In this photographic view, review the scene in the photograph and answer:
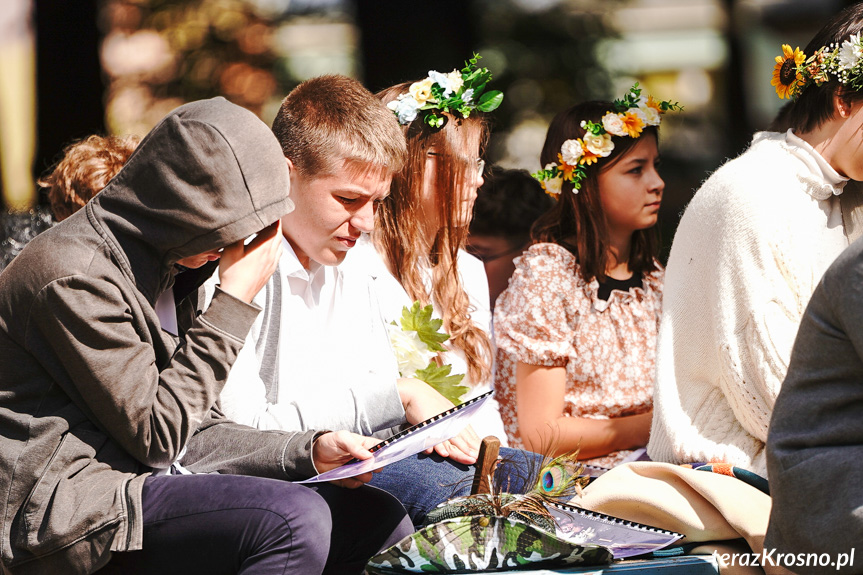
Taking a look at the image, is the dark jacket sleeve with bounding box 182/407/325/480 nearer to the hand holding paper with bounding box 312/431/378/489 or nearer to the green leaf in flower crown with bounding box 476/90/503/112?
the hand holding paper with bounding box 312/431/378/489

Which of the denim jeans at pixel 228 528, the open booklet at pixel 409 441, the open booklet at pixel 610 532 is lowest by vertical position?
the open booklet at pixel 610 532

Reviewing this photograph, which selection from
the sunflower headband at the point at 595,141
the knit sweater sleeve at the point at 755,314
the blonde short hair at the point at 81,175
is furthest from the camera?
the sunflower headband at the point at 595,141

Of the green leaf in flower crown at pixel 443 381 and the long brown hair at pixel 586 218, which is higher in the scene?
the long brown hair at pixel 586 218

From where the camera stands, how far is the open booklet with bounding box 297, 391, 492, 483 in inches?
72.9

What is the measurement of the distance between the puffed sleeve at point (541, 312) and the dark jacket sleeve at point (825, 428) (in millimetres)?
1407

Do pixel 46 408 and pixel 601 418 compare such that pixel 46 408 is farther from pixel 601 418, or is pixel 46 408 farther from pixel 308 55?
pixel 308 55

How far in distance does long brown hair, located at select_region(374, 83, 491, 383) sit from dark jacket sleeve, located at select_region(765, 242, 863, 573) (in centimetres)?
141

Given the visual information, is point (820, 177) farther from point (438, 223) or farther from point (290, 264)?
point (290, 264)

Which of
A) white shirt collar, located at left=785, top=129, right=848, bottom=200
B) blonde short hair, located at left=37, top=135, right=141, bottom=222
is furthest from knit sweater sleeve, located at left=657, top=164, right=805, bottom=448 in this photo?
blonde short hair, located at left=37, top=135, right=141, bottom=222

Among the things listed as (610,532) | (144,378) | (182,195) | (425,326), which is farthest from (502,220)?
(144,378)

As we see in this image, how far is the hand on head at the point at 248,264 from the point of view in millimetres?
1939

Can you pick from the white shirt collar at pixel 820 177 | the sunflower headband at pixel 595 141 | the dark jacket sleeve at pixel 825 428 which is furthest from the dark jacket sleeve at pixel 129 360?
the sunflower headband at pixel 595 141

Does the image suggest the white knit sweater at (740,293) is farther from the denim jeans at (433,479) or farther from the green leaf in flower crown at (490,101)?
the green leaf in flower crown at (490,101)

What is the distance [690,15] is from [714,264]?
235 centimetres
